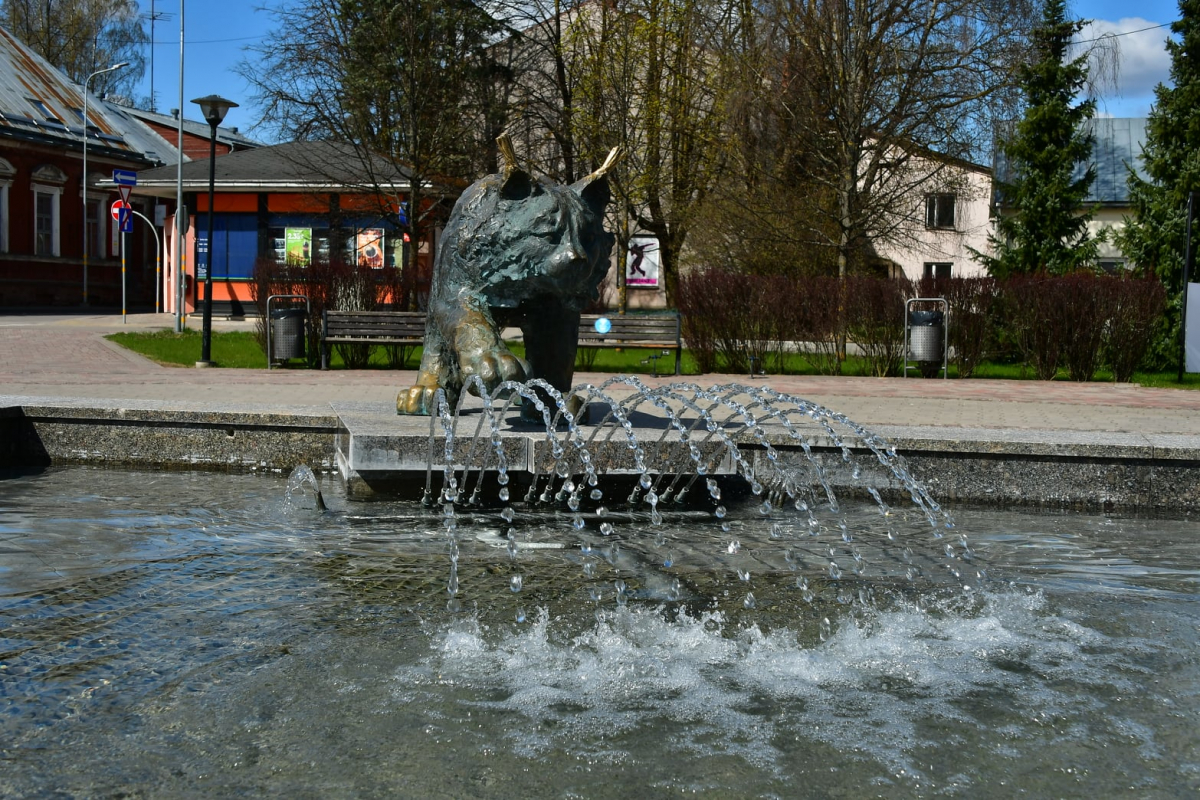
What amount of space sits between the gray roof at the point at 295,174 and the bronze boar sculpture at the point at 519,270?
68.9ft

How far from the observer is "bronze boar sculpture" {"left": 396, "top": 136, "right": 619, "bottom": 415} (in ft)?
21.1

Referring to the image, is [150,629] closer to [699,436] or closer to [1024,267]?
[699,436]

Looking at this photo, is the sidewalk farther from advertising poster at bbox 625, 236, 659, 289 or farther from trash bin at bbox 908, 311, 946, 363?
advertising poster at bbox 625, 236, 659, 289

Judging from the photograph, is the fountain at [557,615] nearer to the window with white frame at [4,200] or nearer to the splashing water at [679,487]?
the splashing water at [679,487]

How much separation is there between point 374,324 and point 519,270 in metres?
9.96

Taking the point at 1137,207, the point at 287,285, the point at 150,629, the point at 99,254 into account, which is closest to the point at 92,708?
the point at 150,629

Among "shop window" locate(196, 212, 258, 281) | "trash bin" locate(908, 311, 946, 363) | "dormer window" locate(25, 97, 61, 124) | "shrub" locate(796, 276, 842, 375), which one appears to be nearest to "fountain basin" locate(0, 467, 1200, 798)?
"trash bin" locate(908, 311, 946, 363)

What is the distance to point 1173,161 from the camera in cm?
2292

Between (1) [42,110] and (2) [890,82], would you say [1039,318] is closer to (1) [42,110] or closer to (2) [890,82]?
(2) [890,82]

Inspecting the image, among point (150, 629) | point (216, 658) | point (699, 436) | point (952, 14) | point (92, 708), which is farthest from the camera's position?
point (952, 14)

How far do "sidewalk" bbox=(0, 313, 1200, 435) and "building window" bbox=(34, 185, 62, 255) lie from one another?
2149 centimetres

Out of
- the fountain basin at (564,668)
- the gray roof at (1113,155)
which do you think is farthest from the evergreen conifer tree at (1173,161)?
the gray roof at (1113,155)

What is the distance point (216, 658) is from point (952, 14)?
21.5 metres

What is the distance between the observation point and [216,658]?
13.6ft
